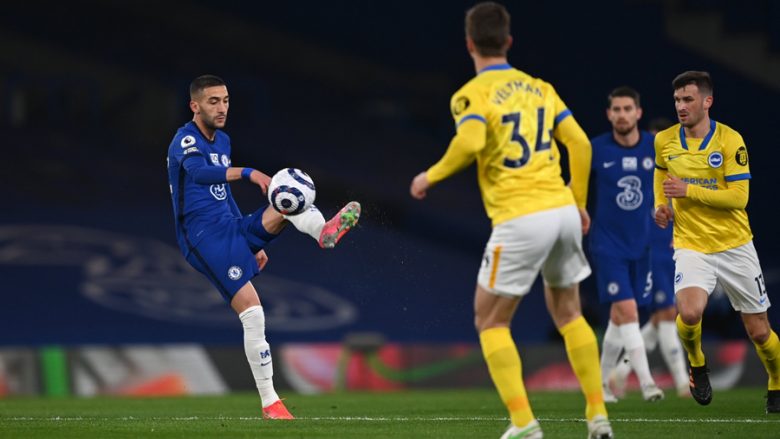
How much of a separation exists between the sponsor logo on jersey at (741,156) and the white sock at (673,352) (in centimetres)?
Result: 308

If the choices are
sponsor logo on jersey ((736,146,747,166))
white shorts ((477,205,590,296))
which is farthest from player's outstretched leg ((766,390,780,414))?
white shorts ((477,205,590,296))

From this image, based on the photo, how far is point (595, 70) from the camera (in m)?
16.8

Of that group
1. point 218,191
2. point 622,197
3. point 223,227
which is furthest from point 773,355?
point 218,191

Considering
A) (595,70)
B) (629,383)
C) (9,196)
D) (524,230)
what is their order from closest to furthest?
(524,230) < (629,383) < (595,70) < (9,196)

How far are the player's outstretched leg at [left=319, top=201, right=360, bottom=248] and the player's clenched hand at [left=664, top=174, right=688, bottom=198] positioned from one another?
1.99 metres

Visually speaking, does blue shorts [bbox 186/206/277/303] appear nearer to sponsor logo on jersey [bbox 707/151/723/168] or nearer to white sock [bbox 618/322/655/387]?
sponsor logo on jersey [bbox 707/151/723/168]

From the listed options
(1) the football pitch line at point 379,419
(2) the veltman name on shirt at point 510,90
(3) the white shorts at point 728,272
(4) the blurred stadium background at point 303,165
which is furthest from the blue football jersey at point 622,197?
(2) the veltman name on shirt at point 510,90

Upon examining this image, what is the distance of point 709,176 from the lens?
884 cm

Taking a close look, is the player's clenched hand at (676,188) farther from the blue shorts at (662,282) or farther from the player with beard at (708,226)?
the blue shorts at (662,282)

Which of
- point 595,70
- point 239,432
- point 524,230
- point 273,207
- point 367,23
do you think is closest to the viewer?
point 524,230

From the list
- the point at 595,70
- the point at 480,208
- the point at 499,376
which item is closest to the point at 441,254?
the point at 480,208

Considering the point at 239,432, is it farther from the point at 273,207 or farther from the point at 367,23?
the point at 367,23

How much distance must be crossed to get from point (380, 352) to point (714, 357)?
3473 millimetres

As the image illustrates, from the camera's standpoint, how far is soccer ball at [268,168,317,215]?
28.0 feet
